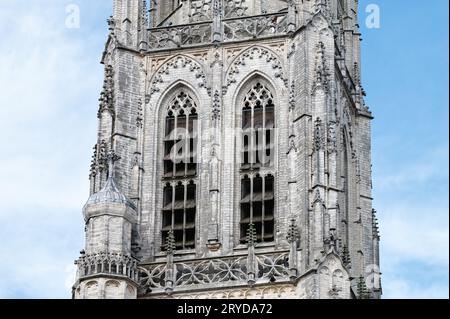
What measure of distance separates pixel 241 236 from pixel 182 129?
16.8 feet

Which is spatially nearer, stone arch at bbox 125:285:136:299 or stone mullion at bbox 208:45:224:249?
stone arch at bbox 125:285:136:299

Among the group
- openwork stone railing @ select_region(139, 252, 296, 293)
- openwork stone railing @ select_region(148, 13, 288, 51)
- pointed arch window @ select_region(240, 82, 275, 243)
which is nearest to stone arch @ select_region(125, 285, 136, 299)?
openwork stone railing @ select_region(139, 252, 296, 293)

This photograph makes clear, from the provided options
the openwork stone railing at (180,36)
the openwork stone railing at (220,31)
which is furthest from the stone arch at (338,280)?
the openwork stone railing at (180,36)

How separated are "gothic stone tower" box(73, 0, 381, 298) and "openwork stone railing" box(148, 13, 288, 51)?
0.17 feet

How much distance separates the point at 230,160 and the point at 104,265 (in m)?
6.58

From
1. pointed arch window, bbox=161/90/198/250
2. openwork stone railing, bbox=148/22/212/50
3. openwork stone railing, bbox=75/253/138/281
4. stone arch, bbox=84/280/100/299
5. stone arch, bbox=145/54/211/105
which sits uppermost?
openwork stone railing, bbox=148/22/212/50

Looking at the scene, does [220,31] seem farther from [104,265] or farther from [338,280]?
[338,280]

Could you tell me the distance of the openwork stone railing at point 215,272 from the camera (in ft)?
229

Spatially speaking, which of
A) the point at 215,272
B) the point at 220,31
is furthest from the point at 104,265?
the point at 220,31

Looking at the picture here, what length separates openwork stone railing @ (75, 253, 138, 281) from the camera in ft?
227

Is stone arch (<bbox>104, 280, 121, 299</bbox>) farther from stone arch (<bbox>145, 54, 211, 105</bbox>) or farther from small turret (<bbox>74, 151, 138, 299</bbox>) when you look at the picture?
stone arch (<bbox>145, 54, 211, 105</bbox>)

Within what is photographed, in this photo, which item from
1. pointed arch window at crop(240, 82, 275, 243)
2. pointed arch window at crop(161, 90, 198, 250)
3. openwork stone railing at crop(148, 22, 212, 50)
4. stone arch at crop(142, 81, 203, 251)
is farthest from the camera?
openwork stone railing at crop(148, 22, 212, 50)

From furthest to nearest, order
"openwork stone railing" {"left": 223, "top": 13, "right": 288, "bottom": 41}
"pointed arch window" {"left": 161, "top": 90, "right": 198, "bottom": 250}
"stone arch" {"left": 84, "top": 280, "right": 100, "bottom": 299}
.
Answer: "openwork stone railing" {"left": 223, "top": 13, "right": 288, "bottom": 41}, "pointed arch window" {"left": 161, "top": 90, "right": 198, "bottom": 250}, "stone arch" {"left": 84, "top": 280, "right": 100, "bottom": 299}
